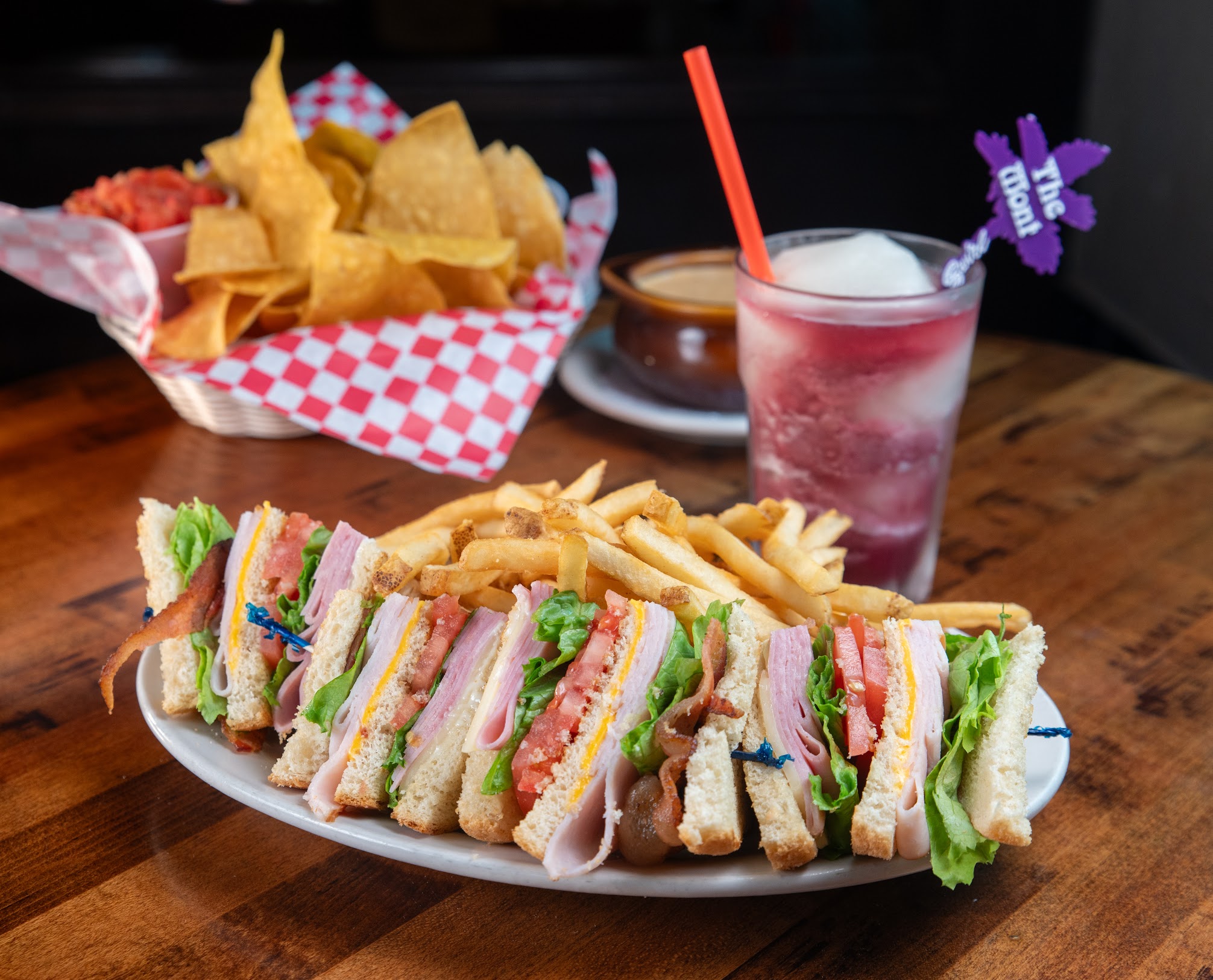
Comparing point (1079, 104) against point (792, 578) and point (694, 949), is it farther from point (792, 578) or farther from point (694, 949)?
point (694, 949)

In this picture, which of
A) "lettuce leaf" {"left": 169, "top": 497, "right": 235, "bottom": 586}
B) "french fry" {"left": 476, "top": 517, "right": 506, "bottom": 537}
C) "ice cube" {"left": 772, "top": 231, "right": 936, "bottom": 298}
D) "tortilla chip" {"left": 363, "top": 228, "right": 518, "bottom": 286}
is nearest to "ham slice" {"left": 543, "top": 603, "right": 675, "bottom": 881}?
"french fry" {"left": 476, "top": 517, "right": 506, "bottom": 537}

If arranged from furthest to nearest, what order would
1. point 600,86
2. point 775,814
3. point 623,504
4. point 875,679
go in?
point 600,86 < point 623,504 < point 875,679 < point 775,814

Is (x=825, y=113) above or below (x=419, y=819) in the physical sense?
below

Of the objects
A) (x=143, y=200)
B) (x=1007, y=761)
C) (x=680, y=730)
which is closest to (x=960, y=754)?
(x=1007, y=761)

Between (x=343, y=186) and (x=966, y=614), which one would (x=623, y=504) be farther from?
(x=343, y=186)

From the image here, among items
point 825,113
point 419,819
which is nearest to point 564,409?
point 419,819

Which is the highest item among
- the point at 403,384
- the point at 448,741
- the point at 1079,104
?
the point at 448,741

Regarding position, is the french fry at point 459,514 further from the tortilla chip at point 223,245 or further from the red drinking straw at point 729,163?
the tortilla chip at point 223,245
